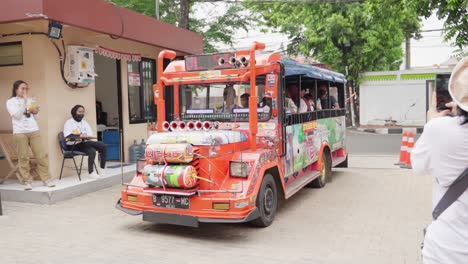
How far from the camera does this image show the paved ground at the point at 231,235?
184 inches

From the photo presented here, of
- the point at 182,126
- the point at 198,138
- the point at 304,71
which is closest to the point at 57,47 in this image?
the point at 182,126

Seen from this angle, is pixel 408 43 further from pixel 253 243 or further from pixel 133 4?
pixel 253 243

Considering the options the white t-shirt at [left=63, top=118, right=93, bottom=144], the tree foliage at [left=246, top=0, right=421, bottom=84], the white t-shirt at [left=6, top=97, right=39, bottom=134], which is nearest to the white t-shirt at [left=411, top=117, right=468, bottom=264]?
the white t-shirt at [left=6, top=97, right=39, bottom=134]

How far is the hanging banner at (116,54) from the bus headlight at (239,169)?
15.7 feet

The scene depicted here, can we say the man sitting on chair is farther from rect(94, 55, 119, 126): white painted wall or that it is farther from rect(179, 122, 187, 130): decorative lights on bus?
rect(94, 55, 119, 126): white painted wall

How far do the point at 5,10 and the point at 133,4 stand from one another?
35.6 ft

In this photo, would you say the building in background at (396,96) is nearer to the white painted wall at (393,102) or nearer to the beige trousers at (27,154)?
the white painted wall at (393,102)

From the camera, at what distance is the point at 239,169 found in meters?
5.34

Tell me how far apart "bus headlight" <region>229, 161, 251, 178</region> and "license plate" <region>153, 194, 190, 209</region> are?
2.08ft

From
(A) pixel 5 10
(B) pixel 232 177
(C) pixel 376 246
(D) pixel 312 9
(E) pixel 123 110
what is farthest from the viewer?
(D) pixel 312 9

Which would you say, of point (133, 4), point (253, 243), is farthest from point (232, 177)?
point (133, 4)

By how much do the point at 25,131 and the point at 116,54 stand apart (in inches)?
118

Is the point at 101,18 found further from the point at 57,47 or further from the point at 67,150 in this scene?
the point at 67,150

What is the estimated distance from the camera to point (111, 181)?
834cm
